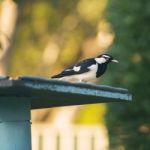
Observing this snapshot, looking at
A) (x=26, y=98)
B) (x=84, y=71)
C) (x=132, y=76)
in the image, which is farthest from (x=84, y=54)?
(x=26, y=98)

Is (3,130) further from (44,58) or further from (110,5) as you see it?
(44,58)

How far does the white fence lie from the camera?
21.7 m

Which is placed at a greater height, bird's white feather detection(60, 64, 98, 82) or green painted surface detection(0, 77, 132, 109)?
bird's white feather detection(60, 64, 98, 82)

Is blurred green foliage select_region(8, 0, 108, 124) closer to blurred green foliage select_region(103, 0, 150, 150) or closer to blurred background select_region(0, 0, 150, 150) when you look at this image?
blurred background select_region(0, 0, 150, 150)

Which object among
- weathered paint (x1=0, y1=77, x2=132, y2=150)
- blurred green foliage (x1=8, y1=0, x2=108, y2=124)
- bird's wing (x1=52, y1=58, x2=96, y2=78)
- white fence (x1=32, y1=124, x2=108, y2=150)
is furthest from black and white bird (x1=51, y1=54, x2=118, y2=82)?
blurred green foliage (x1=8, y1=0, x2=108, y2=124)

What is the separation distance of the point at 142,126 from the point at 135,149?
36 cm

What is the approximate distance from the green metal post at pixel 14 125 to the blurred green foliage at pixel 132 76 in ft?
23.6

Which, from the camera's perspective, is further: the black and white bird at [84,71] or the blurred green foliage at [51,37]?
the blurred green foliage at [51,37]

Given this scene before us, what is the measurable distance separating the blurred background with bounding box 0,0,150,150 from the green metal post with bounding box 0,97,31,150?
7.24 meters

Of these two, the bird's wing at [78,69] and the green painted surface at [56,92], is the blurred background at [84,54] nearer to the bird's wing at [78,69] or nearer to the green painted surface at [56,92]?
the bird's wing at [78,69]

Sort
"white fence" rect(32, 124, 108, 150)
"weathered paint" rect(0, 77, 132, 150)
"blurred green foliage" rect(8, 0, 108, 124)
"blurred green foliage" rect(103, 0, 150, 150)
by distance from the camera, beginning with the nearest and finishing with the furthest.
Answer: "weathered paint" rect(0, 77, 132, 150) → "blurred green foliage" rect(103, 0, 150, 150) → "white fence" rect(32, 124, 108, 150) → "blurred green foliage" rect(8, 0, 108, 124)

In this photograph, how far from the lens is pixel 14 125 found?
5637 millimetres

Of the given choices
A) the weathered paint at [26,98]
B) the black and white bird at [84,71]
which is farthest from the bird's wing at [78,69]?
the weathered paint at [26,98]

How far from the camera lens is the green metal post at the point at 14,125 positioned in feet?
18.3
